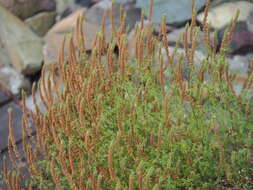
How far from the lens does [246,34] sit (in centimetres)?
317

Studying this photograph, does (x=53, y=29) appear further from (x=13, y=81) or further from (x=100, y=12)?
(x=13, y=81)

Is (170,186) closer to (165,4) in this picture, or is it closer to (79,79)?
(79,79)

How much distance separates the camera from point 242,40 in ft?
10.3

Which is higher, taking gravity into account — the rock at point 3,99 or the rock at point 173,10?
the rock at point 173,10

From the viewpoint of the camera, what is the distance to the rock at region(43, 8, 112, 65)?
146 inches

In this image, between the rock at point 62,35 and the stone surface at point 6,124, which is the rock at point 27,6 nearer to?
the rock at point 62,35

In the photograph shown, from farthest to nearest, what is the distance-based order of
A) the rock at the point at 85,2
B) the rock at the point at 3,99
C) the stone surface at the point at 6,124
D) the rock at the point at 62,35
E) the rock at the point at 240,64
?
the rock at the point at 85,2 → the rock at the point at 62,35 → the rock at the point at 3,99 → the rock at the point at 240,64 → the stone surface at the point at 6,124

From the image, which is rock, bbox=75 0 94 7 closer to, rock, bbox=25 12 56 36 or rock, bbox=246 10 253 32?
rock, bbox=25 12 56 36

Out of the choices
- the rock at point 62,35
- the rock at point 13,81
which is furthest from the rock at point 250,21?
the rock at point 13,81

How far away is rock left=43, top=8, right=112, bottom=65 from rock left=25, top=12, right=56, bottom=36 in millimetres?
401

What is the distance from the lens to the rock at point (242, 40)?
10.3 ft

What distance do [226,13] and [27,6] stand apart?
6.93ft

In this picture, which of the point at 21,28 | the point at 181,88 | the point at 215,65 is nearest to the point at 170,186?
the point at 181,88

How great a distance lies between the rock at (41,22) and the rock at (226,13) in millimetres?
1814
